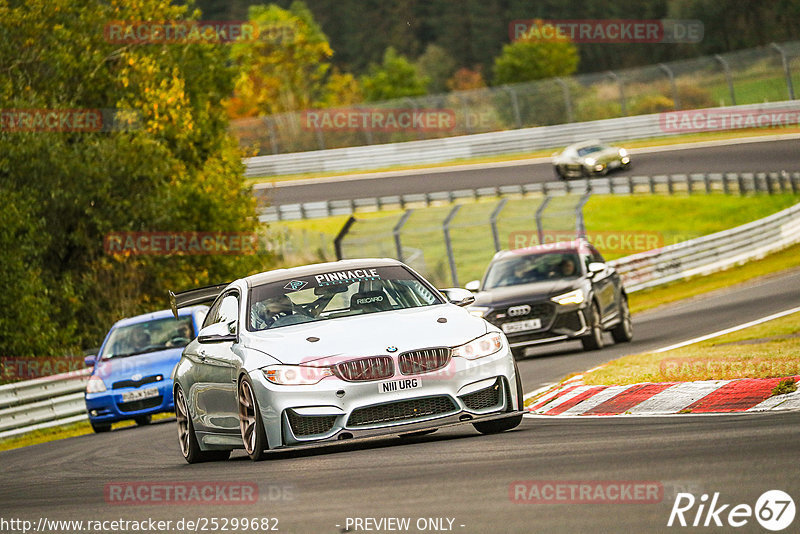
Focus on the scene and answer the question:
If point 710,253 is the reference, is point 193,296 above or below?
above

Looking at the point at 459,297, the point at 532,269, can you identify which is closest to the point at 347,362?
the point at 459,297

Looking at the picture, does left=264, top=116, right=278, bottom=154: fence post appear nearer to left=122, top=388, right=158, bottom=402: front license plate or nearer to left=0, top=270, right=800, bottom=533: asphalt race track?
left=122, top=388, right=158, bottom=402: front license plate

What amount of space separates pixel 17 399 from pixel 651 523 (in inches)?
668

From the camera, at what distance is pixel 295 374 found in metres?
9.07

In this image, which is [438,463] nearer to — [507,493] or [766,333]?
[507,493]

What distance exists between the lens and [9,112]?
1091 inches

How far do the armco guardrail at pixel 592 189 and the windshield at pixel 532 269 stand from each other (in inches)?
945

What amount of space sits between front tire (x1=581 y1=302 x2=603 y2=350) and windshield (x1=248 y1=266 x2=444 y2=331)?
9173mm

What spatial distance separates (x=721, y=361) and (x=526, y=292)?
7.04 m

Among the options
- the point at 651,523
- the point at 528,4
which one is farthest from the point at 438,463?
the point at 528,4

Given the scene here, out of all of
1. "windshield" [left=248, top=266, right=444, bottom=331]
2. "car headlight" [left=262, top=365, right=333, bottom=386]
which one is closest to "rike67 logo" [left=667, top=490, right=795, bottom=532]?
"car headlight" [left=262, top=365, right=333, bottom=386]

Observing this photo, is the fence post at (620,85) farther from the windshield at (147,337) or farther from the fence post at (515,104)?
the windshield at (147,337)

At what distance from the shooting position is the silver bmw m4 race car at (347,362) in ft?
29.5

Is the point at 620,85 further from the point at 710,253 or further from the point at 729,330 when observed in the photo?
the point at 729,330
